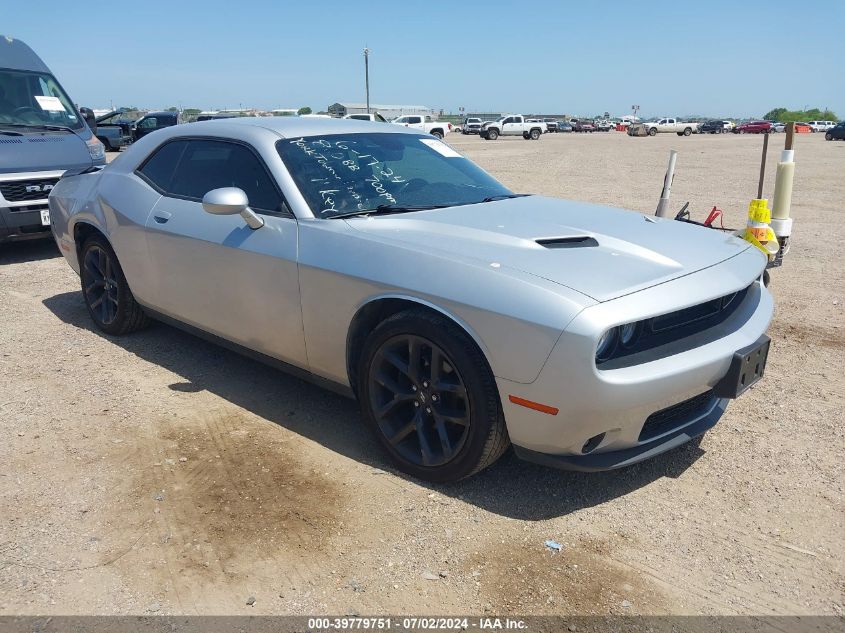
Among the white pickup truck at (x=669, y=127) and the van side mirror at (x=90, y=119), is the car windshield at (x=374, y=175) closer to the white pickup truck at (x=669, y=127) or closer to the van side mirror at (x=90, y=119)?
the van side mirror at (x=90, y=119)

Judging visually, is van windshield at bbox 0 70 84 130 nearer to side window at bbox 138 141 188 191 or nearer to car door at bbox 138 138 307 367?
side window at bbox 138 141 188 191

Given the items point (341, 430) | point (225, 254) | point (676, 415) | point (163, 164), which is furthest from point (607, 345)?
point (163, 164)

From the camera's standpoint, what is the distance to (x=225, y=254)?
3730 mm

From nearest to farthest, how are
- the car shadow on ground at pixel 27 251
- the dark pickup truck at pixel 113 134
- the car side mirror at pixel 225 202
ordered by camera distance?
the car side mirror at pixel 225 202
the car shadow on ground at pixel 27 251
the dark pickup truck at pixel 113 134

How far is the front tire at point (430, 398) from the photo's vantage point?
2.76 meters

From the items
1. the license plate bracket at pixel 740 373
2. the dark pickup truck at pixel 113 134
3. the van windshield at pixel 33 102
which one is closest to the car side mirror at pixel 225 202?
the license plate bracket at pixel 740 373

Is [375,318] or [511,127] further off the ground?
[375,318]

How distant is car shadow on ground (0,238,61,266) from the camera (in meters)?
7.91

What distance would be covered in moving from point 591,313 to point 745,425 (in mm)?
1726

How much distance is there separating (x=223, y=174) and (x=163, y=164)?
30.0 inches

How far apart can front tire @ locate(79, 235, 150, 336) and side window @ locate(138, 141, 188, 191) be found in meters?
0.67

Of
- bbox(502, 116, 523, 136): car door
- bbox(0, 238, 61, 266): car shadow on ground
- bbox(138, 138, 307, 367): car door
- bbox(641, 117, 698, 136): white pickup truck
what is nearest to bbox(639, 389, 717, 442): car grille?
bbox(138, 138, 307, 367): car door

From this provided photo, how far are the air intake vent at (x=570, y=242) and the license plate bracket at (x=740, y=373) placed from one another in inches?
30.4

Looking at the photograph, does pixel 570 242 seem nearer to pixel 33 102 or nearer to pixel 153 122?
pixel 33 102
